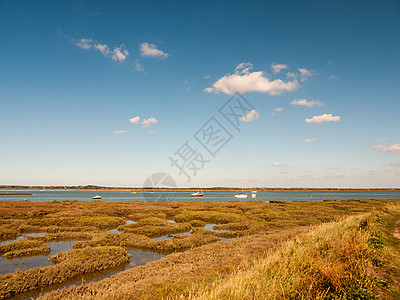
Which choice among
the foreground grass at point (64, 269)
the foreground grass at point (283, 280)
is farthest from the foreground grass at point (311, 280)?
the foreground grass at point (64, 269)

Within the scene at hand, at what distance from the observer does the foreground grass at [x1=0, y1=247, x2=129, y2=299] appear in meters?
12.5

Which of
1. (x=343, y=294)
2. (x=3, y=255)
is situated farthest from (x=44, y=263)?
(x=343, y=294)

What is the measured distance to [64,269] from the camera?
14.9 metres

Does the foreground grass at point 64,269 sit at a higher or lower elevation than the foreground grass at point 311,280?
lower

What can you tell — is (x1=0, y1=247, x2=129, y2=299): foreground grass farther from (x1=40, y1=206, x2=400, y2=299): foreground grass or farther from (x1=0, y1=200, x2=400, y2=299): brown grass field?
(x1=40, y1=206, x2=400, y2=299): foreground grass

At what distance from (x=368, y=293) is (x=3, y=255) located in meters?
25.8

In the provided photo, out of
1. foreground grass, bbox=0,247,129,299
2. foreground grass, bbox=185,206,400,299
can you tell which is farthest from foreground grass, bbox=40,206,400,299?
foreground grass, bbox=0,247,129,299

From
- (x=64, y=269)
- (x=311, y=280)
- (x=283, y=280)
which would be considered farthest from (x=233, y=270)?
(x=64, y=269)

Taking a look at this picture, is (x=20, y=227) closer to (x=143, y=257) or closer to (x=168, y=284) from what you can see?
(x=143, y=257)

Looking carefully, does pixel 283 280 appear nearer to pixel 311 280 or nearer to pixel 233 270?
pixel 311 280

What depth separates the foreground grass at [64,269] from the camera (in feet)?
41.0

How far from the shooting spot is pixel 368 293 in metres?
7.68

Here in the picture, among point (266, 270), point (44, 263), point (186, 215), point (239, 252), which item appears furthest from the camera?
point (186, 215)

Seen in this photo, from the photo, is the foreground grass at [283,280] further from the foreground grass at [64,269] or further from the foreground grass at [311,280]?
the foreground grass at [64,269]
